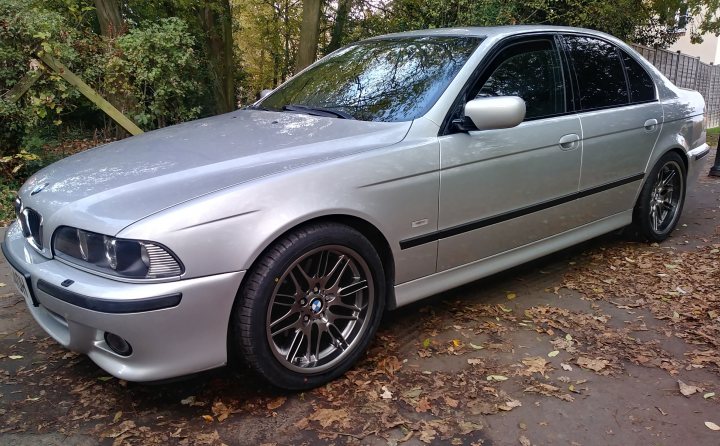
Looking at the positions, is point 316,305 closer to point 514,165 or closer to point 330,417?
point 330,417

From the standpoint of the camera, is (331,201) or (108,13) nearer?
(331,201)

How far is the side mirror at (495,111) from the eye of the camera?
2961 mm

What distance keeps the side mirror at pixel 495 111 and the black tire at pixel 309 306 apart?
888 mm

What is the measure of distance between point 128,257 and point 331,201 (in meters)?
0.87

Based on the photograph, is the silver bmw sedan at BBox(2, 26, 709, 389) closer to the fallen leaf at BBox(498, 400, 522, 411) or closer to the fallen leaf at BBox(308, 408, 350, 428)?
the fallen leaf at BBox(308, 408, 350, 428)

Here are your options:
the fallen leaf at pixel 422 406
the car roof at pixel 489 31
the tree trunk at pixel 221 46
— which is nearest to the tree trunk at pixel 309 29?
the tree trunk at pixel 221 46

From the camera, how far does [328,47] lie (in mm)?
13102

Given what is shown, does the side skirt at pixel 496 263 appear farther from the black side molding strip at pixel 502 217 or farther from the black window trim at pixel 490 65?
the black window trim at pixel 490 65

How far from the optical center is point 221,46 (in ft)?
44.7

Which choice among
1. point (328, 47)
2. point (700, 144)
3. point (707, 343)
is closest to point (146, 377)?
point (707, 343)

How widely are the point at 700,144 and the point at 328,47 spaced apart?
9420mm

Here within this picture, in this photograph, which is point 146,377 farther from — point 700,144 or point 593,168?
point 700,144

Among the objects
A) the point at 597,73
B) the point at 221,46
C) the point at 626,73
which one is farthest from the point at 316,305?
the point at 221,46

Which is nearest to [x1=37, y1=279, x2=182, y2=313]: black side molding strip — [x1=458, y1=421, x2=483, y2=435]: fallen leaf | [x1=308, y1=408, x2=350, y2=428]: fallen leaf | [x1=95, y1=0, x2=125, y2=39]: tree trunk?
[x1=308, y1=408, x2=350, y2=428]: fallen leaf
